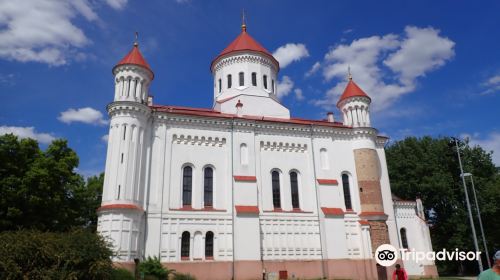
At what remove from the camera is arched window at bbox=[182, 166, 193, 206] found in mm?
27766

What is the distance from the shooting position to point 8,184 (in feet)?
87.2

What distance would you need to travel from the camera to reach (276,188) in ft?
99.5

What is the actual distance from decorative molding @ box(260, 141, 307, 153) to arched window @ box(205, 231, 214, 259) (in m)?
8.16

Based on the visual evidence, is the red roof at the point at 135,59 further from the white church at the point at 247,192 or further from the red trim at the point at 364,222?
the red trim at the point at 364,222

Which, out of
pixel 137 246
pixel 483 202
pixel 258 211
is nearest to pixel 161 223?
pixel 137 246

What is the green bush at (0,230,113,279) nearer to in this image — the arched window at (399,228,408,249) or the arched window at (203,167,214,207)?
the arched window at (203,167,214,207)

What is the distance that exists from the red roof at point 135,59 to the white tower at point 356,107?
17.3 m

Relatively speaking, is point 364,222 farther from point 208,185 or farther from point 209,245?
point 208,185

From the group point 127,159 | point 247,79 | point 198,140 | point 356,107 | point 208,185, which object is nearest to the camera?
point 127,159

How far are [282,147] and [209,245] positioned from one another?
1000 centimetres

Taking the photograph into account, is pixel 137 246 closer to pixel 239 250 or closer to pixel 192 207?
pixel 192 207

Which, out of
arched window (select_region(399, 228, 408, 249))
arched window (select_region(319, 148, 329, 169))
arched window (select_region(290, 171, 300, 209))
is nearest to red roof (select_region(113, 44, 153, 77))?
arched window (select_region(290, 171, 300, 209))

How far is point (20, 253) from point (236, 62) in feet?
89.6

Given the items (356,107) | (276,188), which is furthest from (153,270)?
(356,107)
